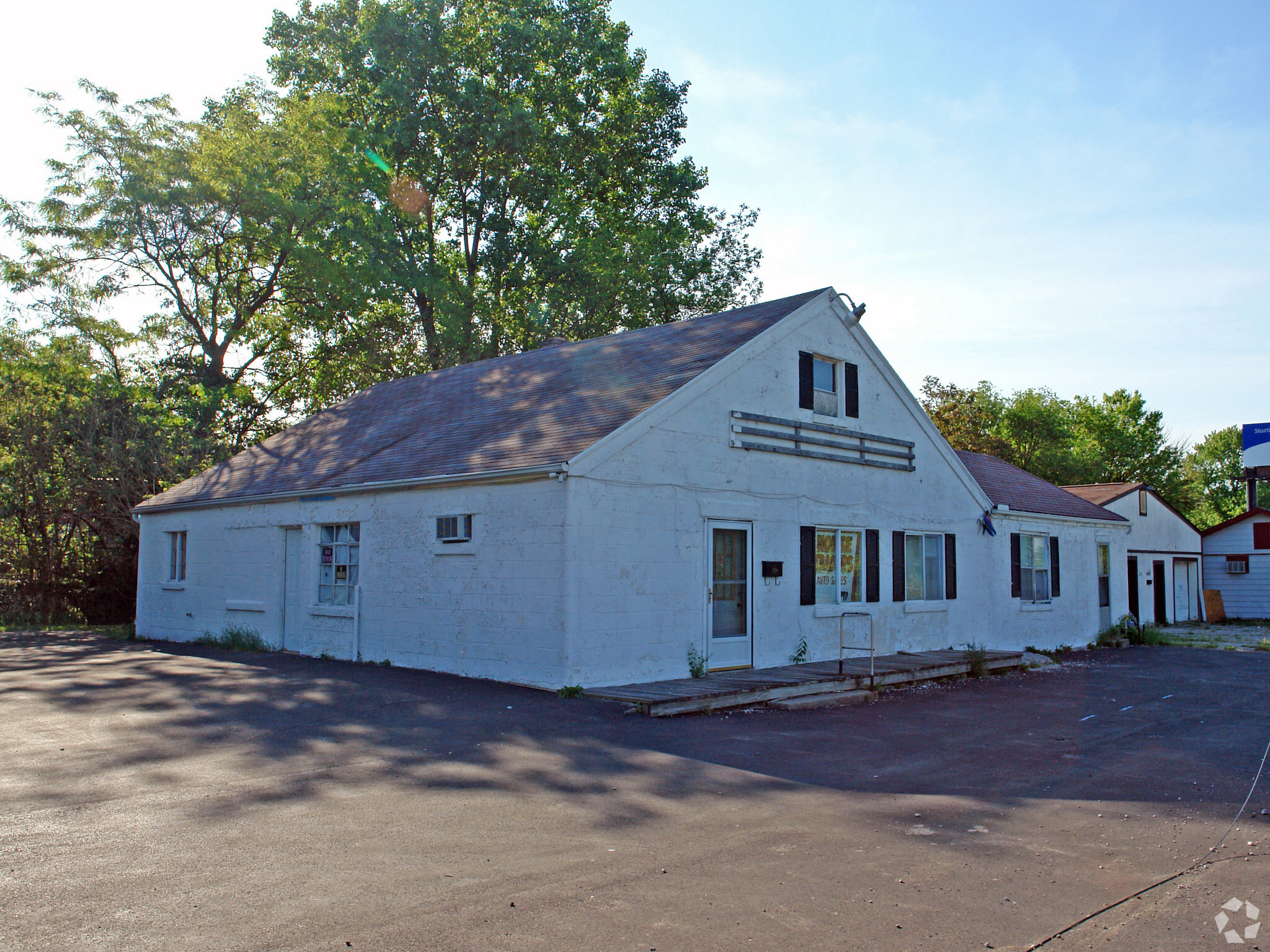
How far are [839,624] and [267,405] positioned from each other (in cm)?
2712

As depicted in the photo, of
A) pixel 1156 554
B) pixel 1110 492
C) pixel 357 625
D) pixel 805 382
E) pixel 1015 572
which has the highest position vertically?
pixel 805 382

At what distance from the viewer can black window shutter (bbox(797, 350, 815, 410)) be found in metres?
15.9

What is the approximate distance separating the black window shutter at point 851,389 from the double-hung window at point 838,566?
2.09m

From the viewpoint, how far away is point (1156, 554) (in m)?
30.6

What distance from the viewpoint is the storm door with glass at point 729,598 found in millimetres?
13859

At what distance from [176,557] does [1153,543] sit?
27.6 metres

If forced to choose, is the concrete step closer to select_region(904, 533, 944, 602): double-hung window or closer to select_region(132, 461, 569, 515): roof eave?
select_region(132, 461, 569, 515): roof eave

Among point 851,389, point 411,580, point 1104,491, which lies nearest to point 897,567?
point 851,389

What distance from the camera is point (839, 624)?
52.5ft

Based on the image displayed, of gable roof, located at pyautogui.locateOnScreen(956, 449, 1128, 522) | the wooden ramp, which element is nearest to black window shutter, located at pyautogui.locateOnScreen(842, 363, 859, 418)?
the wooden ramp

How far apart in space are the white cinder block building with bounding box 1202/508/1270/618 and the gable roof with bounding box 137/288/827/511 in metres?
26.1

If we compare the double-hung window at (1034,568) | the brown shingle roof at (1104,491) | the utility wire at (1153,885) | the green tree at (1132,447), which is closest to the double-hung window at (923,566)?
the double-hung window at (1034,568)

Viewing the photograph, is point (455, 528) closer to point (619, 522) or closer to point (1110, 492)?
point (619, 522)

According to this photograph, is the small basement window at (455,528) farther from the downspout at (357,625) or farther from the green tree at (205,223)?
the green tree at (205,223)
